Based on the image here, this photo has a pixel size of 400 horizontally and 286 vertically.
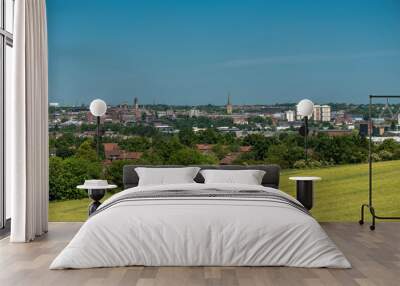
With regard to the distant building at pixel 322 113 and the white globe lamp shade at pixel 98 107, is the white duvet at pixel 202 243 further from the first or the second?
the distant building at pixel 322 113

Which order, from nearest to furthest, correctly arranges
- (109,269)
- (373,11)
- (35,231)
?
(109,269) < (35,231) < (373,11)

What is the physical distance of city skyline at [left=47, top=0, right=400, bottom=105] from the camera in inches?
354

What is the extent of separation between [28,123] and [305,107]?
3.65m

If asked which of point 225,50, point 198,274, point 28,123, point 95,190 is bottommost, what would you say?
point 198,274

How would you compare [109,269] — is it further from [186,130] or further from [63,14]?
[63,14]

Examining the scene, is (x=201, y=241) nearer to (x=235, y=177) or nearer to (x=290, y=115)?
(x=235, y=177)

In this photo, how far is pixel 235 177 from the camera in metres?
7.41

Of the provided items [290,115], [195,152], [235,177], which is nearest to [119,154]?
[195,152]

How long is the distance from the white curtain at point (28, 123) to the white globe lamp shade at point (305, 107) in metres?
3.35

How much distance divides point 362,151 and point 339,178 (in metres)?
0.55

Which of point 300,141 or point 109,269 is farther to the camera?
point 300,141

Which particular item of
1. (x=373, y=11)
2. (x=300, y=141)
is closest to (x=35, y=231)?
(x=300, y=141)

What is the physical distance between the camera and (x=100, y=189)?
24.6 feet

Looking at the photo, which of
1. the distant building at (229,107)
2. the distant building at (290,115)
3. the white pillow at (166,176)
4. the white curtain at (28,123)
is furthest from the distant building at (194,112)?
the white curtain at (28,123)
